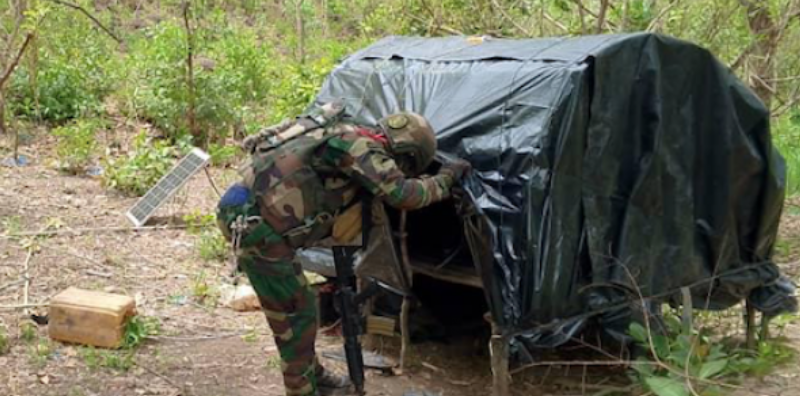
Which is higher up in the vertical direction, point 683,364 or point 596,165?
point 596,165

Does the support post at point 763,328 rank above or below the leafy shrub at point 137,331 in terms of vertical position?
below

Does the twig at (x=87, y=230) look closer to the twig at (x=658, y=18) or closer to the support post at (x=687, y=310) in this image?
the support post at (x=687, y=310)

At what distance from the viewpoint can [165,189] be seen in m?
7.29

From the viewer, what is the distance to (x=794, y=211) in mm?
8891

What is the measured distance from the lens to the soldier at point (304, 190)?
3.98 m

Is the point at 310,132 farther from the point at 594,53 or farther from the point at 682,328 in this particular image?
the point at 682,328

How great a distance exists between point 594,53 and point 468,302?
211cm

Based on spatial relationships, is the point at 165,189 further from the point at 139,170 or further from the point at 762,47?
the point at 762,47

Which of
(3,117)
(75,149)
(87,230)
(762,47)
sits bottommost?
(87,230)

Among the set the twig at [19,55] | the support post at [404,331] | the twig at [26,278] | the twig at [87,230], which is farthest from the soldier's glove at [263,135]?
the twig at [19,55]

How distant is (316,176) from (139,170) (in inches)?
183

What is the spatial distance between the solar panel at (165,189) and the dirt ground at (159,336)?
14 centimetres

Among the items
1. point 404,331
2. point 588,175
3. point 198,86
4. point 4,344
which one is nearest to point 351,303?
point 404,331

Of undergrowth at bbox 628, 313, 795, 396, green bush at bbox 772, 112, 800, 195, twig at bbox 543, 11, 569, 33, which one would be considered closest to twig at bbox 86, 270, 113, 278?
undergrowth at bbox 628, 313, 795, 396
